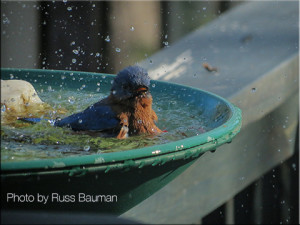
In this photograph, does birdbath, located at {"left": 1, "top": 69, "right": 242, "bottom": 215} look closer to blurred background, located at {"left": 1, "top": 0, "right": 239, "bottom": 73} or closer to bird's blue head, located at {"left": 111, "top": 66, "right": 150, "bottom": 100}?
bird's blue head, located at {"left": 111, "top": 66, "right": 150, "bottom": 100}

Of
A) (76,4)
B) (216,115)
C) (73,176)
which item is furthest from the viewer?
(76,4)

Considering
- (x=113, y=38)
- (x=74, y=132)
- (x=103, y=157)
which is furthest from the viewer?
(x=113, y=38)

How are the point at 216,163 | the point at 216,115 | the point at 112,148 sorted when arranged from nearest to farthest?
1. the point at 112,148
2. the point at 216,115
3. the point at 216,163

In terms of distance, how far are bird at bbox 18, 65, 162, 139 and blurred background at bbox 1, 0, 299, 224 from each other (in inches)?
67.0

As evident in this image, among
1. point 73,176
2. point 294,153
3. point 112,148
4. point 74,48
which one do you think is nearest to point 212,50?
point 294,153

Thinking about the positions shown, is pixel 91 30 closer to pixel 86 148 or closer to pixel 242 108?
pixel 242 108

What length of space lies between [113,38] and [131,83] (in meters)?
3.06

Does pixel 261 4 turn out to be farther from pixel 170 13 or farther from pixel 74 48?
pixel 74 48

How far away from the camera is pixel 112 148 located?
1.47 m

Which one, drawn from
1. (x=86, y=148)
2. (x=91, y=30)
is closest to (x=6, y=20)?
(x=91, y=30)

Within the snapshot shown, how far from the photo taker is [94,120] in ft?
5.49

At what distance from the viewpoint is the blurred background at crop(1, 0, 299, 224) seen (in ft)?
11.6

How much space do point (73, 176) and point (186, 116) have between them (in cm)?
74

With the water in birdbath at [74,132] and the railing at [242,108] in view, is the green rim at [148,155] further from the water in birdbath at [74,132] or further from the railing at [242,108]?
the railing at [242,108]
